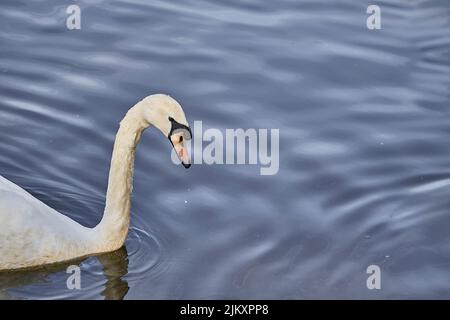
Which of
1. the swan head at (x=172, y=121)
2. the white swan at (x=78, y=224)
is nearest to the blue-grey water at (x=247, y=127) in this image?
the white swan at (x=78, y=224)

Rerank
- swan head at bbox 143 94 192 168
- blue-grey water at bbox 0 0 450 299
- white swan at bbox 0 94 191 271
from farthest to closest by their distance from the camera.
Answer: blue-grey water at bbox 0 0 450 299 < white swan at bbox 0 94 191 271 < swan head at bbox 143 94 192 168

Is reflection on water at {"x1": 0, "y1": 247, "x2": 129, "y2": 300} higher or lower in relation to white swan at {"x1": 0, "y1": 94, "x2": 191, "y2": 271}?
→ lower

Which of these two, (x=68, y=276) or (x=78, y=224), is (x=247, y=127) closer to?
(x=78, y=224)

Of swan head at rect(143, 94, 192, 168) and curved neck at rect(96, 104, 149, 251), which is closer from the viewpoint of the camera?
swan head at rect(143, 94, 192, 168)

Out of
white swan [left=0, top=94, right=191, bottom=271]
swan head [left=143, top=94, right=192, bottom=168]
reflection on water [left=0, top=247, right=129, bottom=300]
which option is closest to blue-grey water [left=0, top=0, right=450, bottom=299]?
reflection on water [left=0, top=247, right=129, bottom=300]

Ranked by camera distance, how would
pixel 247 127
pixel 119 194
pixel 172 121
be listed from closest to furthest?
pixel 172 121
pixel 119 194
pixel 247 127

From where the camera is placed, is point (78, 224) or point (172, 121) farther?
point (78, 224)

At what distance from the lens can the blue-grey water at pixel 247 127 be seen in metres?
10.1

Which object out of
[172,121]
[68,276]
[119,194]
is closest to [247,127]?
[119,194]

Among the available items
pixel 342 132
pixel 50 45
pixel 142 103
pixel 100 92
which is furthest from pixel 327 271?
pixel 50 45

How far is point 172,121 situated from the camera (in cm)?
952

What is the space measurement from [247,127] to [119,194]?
2504 millimetres

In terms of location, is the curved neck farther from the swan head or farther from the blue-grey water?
the swan head

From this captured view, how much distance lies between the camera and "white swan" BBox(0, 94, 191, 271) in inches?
378
